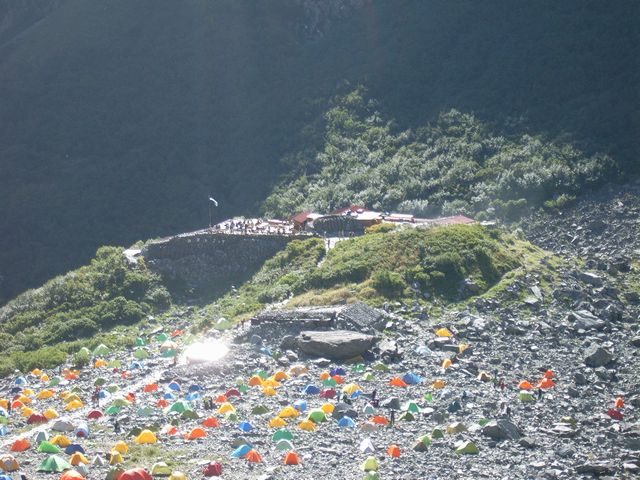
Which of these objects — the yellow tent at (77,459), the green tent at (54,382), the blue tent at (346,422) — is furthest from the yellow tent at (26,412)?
the blue tent at (346,422)

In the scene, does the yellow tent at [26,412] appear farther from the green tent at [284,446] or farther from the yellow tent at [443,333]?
the yellow tent at [443,333]

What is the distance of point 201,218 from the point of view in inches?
3046

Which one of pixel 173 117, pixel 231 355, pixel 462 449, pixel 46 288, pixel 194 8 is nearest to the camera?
pixel 462 449

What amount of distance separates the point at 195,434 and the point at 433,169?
150ft

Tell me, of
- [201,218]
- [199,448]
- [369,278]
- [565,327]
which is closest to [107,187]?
[201,218]

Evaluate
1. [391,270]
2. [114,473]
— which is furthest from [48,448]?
[391,270]

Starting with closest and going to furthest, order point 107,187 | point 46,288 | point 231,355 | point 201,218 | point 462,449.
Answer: point 462,449, point 231,355, point 46,288, point 201,218, point 107,187

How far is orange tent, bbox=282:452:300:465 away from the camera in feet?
95.2

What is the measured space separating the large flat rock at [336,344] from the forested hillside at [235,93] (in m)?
31.6

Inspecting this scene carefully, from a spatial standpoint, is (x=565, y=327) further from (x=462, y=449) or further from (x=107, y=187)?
(x=107, y=187)

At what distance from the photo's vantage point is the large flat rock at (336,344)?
40.3m

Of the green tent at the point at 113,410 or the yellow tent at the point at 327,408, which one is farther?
the green tent at the point at 113,410

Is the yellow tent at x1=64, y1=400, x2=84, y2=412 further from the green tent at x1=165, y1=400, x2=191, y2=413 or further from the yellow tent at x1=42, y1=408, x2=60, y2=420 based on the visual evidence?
the green tent at x1=165, y1=400, x2=191, y2=413

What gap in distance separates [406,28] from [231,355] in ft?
207
